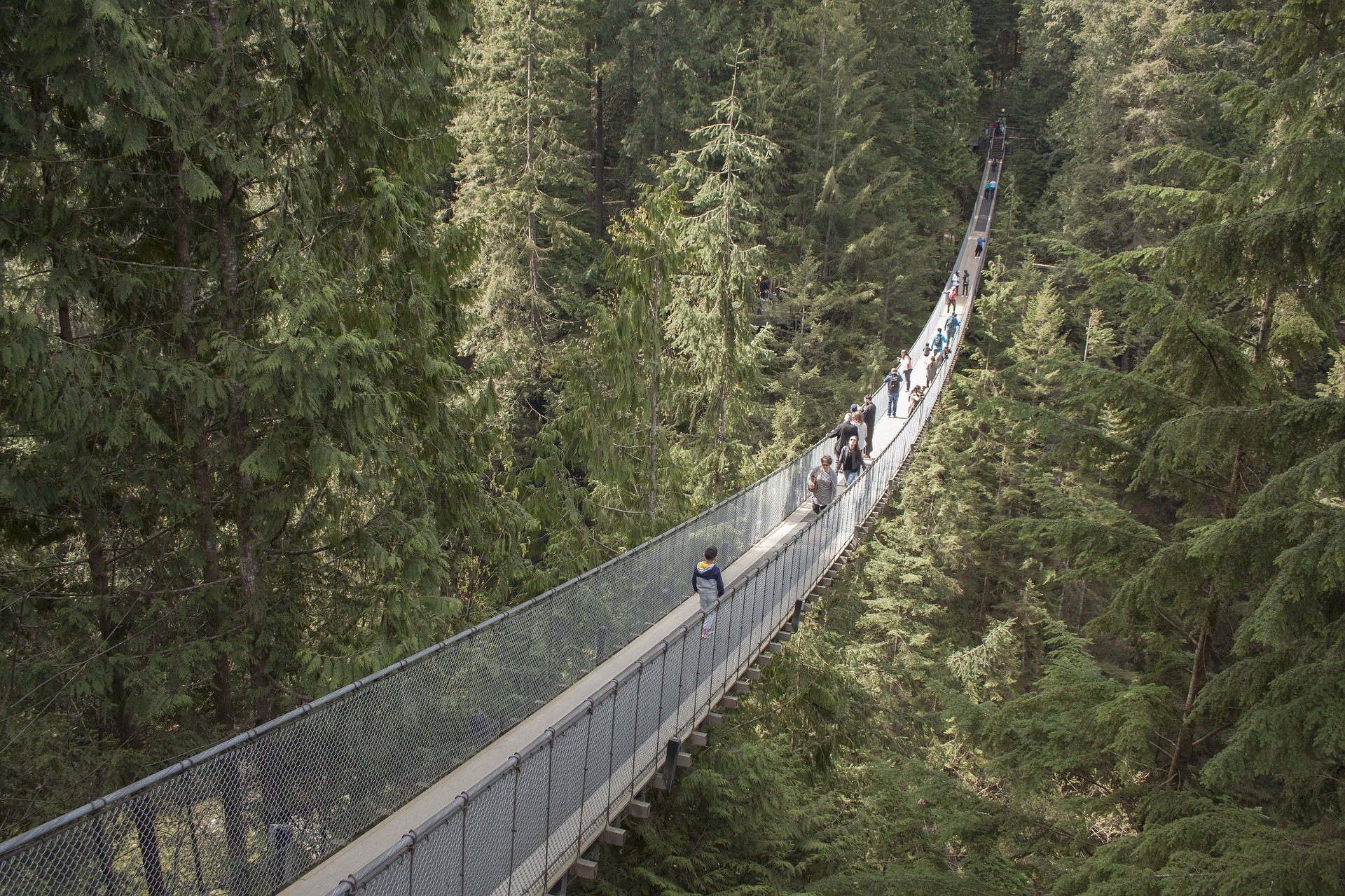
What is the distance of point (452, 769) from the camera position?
6098 millimetres

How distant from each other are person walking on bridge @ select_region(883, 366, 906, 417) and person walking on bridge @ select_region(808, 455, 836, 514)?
560cm

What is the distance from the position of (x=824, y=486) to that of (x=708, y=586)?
4.05m

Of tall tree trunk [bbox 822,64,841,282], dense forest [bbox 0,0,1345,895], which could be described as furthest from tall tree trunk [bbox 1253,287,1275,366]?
tall tree trunk [bbox 822,64,841,282]

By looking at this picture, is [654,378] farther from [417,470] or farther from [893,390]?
[417,470]

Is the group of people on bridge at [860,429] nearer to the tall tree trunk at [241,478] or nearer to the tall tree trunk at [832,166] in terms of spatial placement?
the tall tree trunk at [241,478]

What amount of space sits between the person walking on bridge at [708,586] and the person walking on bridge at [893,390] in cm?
989

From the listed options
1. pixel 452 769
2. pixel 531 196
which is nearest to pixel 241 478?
pixel 452 769

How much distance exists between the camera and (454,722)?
20.1 feet

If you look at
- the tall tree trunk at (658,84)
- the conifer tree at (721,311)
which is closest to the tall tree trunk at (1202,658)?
the conifer tree at (721,311)

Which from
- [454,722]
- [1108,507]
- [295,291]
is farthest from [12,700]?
[1108,507]

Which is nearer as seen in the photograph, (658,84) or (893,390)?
(893,390)

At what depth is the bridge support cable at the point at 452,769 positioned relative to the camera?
4180mm

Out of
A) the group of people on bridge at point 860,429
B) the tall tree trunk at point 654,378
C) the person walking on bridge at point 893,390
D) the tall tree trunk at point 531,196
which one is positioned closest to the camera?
the group of people on bridge at point 860,429

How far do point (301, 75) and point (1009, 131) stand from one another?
48.2 meters
